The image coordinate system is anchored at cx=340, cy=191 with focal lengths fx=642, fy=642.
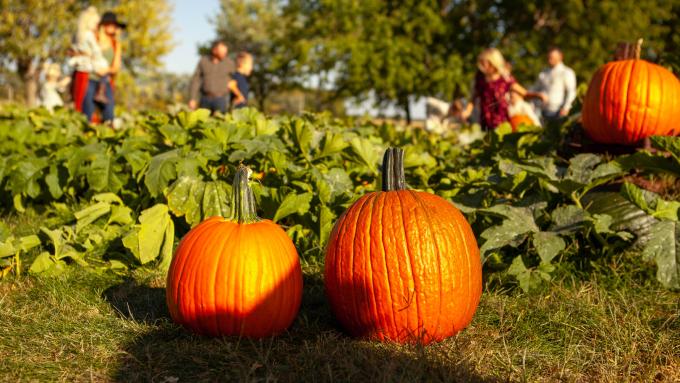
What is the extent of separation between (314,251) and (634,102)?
2.07 m

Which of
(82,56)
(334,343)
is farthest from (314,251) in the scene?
(82,56)

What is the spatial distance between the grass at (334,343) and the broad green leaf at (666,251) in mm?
150

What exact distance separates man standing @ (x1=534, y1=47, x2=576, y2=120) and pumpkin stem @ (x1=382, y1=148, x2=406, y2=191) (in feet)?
22.2

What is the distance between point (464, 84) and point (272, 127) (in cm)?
2356

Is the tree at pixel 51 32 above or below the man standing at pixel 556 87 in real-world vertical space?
above

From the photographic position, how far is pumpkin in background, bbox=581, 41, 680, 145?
3762 mm

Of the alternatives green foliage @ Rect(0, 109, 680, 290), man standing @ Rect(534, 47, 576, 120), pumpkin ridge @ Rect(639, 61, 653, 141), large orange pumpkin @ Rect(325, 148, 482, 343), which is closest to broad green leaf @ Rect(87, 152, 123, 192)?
green foliage @ Rect(0, 109, 680, 290)

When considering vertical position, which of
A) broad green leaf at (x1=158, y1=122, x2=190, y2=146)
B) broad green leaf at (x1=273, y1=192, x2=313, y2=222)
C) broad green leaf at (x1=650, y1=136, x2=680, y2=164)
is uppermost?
broad green leaf at (x1=158, y1=122, x2=190, y2=146)

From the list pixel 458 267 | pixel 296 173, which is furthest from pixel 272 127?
pixel 458 267

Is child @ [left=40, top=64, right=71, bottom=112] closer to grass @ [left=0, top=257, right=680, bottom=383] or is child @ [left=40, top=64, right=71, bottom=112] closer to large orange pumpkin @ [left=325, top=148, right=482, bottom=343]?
grass @ [left=0, top=257, right=680, bottom=383]

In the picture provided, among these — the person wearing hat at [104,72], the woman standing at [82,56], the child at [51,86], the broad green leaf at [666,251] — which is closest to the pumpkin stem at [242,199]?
the broad green leaf at [666,251]

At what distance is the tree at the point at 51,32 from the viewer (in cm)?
2519

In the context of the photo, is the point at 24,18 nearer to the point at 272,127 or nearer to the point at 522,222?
the point at 272,127

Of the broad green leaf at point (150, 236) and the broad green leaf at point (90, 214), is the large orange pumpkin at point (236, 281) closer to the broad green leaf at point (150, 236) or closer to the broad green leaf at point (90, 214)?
the broad green leaf at point (150, 236)
